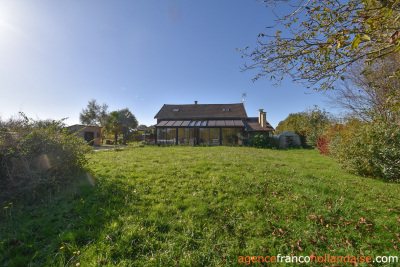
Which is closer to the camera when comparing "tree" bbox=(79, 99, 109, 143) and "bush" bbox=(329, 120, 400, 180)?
"bush" bbox=(329, 120, 400, 180)

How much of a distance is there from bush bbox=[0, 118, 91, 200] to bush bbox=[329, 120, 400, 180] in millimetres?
10790

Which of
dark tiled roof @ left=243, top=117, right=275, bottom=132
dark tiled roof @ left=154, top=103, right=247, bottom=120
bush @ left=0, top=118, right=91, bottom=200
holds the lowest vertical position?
bush @ left=0, top=118, right=91, bottom=200

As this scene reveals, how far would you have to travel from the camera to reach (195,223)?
113 inches

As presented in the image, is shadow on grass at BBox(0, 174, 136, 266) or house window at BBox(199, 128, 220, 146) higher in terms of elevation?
house window at BBox(199, 128, 220, 146)

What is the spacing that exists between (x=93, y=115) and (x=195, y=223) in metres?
41.9

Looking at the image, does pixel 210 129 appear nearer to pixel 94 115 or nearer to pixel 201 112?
pixel 201 112

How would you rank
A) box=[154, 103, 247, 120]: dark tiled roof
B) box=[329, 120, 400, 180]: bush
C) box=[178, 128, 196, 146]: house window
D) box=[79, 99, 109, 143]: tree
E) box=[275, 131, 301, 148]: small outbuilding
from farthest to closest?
box=[79, 99, 109, 143]: tree
box=[154, 103, 247, 120]: dark tiled roof
box=[178, 128, 196, 146]: house window
box=[275, 131, 301, 148]: small outbuilding
box=[329, 120, 400, 180]: bush

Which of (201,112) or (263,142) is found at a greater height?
(201,112)

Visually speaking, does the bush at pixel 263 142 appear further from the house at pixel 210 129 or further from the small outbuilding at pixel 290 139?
the small outbuilding at pixel 290 139

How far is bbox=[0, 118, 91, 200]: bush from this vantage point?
3.64 metres

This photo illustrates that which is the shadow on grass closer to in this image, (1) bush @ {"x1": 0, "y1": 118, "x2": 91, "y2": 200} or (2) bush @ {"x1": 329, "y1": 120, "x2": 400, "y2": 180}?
(1) bush @ {"x1": 0, "y1": 118, "x2": 91, "y2": 200}

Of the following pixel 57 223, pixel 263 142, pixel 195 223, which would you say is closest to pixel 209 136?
pixel 263 142

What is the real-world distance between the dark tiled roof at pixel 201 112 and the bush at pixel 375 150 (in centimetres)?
1598

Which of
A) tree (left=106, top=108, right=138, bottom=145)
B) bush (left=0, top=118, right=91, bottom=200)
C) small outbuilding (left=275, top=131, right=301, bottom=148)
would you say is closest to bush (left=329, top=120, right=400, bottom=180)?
bush (left=0, top=118, right=91, bottom=200)
